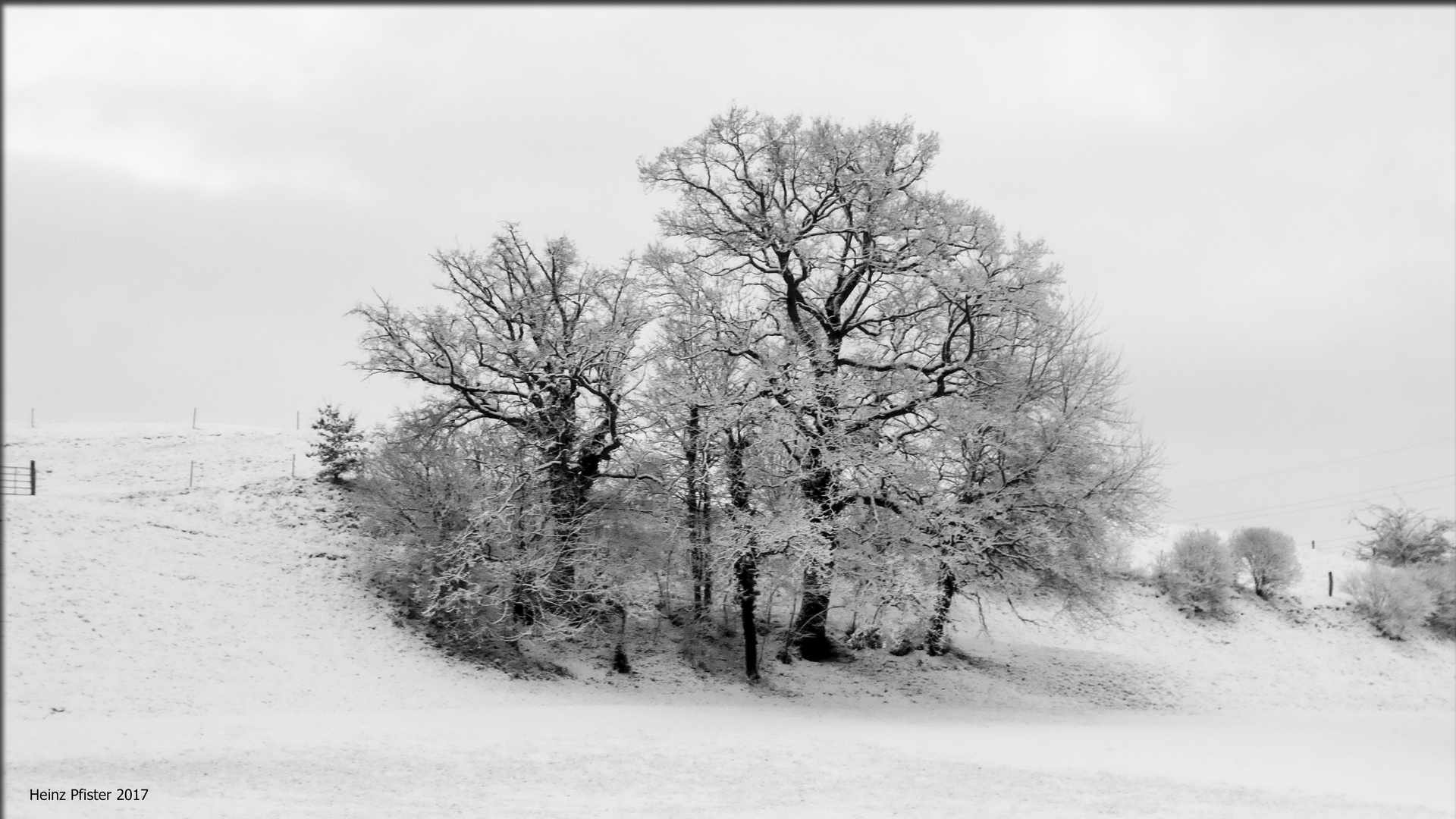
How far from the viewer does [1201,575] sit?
103 feet

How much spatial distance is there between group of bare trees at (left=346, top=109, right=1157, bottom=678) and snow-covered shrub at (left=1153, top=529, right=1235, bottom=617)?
945 centimetres

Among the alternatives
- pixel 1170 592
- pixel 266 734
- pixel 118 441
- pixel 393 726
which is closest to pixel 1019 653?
pixel 1170 592

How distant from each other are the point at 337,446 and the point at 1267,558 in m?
27.4

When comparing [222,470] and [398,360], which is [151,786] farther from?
[222,470]

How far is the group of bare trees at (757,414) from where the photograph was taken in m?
21.3

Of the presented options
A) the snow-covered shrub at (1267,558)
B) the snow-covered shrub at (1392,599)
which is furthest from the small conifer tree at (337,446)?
the snow-covered shrub at (1392,599)

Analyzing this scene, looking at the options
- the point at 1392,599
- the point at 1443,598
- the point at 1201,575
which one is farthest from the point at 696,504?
the point at 1443,598

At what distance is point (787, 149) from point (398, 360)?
30.8 ft

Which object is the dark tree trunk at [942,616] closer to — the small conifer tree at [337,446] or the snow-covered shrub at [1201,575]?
the snow-covered shrub at [1201,575]

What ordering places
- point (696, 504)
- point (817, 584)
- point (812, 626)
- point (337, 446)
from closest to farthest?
point (817, 584), point (696, 504), point (812, 626), point (337, 446)

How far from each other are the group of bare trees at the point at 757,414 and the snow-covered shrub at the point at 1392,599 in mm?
12809

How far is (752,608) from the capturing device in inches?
903

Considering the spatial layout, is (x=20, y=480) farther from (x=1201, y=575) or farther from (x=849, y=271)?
(x=1201, y=575)

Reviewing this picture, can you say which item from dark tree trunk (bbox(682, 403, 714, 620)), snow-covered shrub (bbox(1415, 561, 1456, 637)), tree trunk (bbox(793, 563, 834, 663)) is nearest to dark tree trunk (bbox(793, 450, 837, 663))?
tree trunk (bbox(793, 563, 834, 663))
